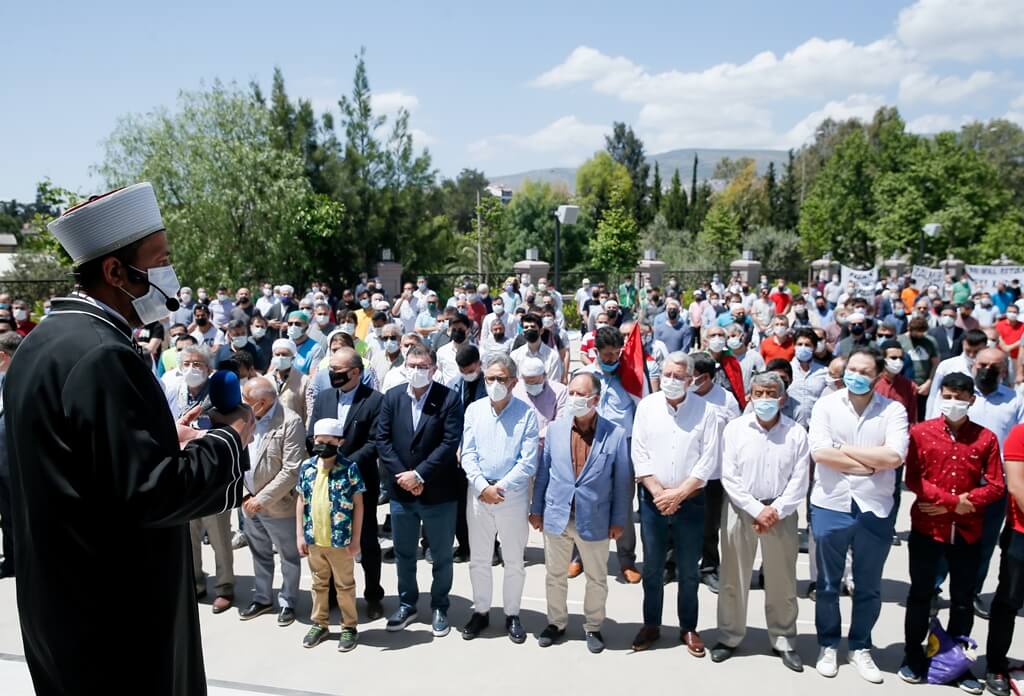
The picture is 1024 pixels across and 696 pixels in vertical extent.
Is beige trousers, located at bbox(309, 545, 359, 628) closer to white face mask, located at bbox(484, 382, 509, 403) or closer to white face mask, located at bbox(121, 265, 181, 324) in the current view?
white face mask, located at bbox(484, 382, 509, 403)

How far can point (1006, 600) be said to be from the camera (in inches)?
183

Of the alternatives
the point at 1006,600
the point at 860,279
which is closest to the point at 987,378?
the point at 1006,600

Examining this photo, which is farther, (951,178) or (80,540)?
(951,178)

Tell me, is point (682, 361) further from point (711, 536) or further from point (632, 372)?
point (711, 536)

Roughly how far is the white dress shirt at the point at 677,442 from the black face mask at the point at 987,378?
224cm

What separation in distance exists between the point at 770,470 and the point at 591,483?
1184 millimetres

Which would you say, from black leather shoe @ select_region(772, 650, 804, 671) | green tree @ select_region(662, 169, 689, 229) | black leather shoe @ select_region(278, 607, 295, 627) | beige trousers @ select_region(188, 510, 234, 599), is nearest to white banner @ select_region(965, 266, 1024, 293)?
black leather shoe @ select_region(772, 650, 804, 671)

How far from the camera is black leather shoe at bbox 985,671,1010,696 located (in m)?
4.68

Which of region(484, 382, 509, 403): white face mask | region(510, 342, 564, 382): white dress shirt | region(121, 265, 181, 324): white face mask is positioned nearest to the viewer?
region(121, 265, 181, 324): white face mask

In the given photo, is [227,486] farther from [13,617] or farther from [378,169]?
[378,169]

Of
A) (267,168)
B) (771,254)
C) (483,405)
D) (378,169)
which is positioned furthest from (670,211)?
(483,405)

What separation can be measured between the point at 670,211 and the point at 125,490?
58.8 meters

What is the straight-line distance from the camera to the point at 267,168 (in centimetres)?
2520

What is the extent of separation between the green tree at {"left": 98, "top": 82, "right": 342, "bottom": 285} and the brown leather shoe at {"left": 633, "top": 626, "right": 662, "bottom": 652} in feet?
70.7
